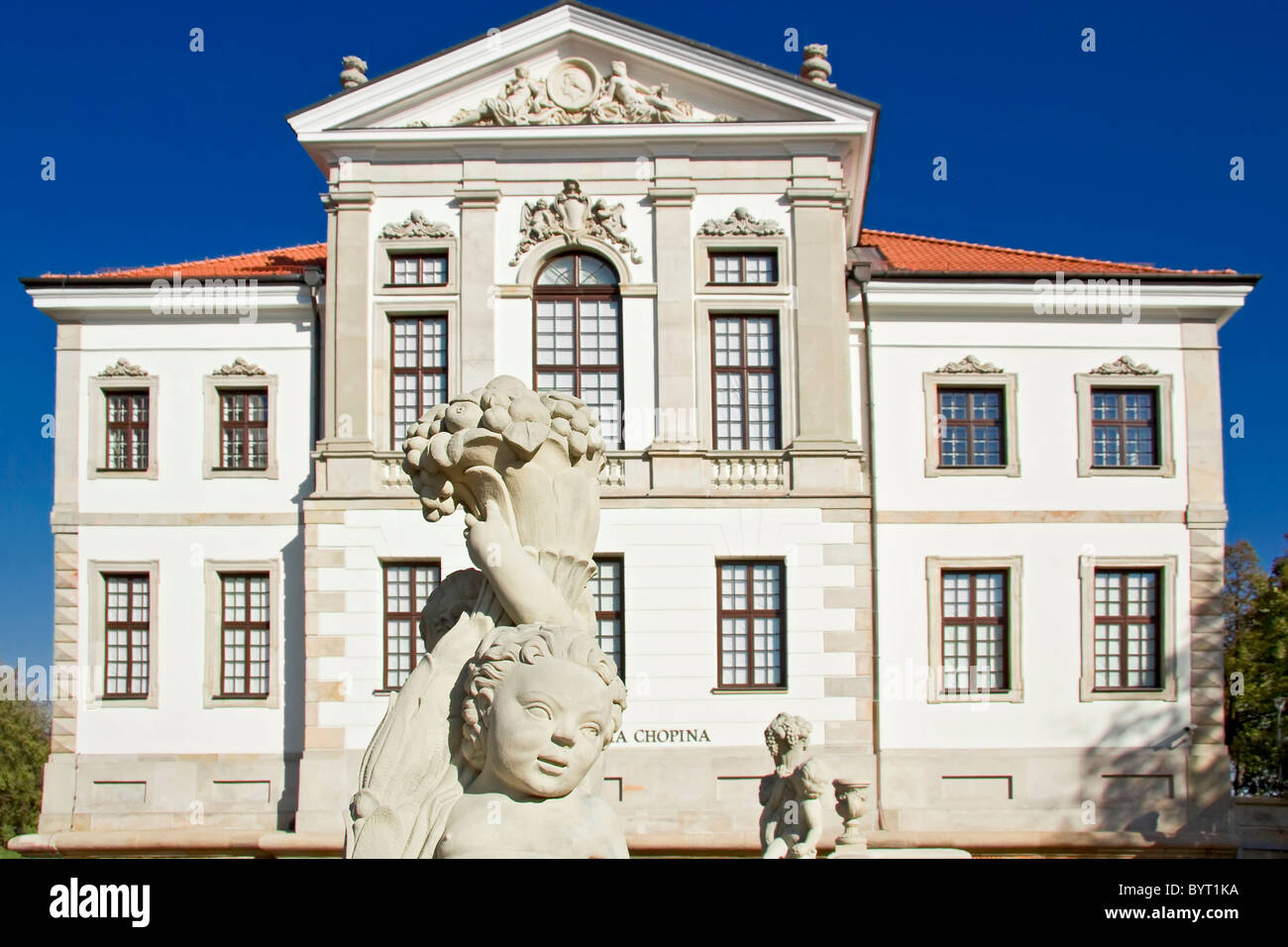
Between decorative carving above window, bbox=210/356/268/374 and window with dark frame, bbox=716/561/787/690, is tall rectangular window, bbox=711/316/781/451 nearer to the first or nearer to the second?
window with dark frame, bbox=716/561/787/690

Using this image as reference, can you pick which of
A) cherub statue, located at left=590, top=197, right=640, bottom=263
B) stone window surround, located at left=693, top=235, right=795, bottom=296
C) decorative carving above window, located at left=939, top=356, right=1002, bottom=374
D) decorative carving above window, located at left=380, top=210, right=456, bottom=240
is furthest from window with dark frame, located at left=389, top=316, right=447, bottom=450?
decorative carving above window, located at left=939, top=356, right=1002, bottom=374

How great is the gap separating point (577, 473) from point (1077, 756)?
21.3m

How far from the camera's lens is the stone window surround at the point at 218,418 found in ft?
86.0

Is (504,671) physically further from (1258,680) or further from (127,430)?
(1258,680)

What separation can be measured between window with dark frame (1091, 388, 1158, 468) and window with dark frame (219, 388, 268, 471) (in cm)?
1582

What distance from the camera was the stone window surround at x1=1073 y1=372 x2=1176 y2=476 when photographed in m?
26.1

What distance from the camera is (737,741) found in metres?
24.0

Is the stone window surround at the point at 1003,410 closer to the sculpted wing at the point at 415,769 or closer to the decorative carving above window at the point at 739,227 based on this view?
the decorative carving above window at the point at 739,227

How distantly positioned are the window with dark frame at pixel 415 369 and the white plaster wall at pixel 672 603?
2.00 meters

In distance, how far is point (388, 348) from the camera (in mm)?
25484

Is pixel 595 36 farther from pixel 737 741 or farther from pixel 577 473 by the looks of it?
pixel 577 473

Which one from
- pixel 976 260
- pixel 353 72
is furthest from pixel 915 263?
pixel 353 72

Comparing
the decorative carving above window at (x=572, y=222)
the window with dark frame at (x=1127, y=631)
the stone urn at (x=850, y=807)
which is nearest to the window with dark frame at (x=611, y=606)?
the decorative carving above window at (x=572, y=222)
